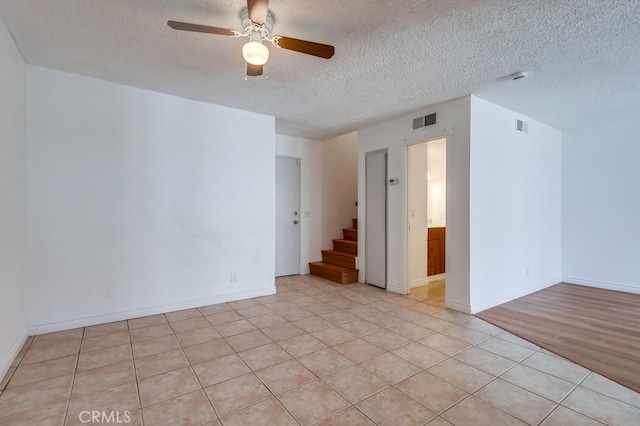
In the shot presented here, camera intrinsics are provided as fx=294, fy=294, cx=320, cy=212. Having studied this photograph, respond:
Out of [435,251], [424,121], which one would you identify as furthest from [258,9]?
[435,251]

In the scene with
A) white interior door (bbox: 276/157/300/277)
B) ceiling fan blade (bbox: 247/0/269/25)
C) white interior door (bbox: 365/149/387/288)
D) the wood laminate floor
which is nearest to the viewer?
ceiling fan blade (bbox: 247/0/269/25)

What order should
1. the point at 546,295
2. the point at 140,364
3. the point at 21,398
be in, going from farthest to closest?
1. the point at 546,295
2. the point at 140,364
3. the point at 21,398

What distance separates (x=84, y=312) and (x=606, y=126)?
7678 mm

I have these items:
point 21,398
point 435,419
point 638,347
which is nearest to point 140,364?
point 21,398

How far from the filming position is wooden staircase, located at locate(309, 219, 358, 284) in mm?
5129

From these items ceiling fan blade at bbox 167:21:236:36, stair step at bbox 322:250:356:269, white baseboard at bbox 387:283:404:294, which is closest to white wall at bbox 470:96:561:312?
white baseboard at bbox 387:283:404:294

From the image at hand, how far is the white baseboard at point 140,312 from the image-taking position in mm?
2965

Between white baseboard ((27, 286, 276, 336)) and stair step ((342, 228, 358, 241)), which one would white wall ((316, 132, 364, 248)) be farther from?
white baseboard ((27, 286, 276, 336))

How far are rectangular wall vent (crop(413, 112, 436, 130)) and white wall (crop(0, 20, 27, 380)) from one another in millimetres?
4223

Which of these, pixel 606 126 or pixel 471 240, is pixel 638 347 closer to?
pixel 471 240

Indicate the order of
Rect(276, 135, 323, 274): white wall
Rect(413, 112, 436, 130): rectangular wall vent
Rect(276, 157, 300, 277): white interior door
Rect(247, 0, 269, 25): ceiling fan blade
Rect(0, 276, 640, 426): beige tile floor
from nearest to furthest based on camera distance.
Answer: Rect(247, 0, 269, 25): ceiling fan blade < Rect(0, 276, 640, 426): beige tile floor < Rect(413, 112, 436, 130): rectangular wall vent < Rect(276, 157, 300, 277): white interior door < Rect(276, 135, 323, 274): white wall

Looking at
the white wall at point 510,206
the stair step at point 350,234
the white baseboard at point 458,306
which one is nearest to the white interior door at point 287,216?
the stair step at point 350,234

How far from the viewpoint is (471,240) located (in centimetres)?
356

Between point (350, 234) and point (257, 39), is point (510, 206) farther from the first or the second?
point (257, 39)
